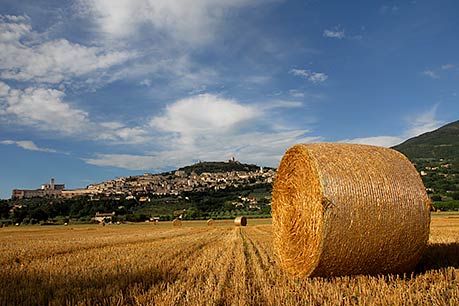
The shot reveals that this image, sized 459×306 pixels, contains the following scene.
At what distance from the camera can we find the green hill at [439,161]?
59781mm

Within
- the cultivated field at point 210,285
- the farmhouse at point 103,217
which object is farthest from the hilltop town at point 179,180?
the cultivated field at point 210,285

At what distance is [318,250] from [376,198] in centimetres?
133

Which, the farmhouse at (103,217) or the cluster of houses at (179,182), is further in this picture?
the cluster of houses at (179,182)

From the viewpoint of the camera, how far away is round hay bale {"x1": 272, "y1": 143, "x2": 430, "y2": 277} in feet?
21.8

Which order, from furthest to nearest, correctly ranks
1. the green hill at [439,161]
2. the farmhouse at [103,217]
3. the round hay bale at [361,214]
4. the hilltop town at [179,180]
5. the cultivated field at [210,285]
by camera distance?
the hilltop town at [179,180] < the farmhouse at [103,217] < the green hill at [439,161] < the round hay bale at [361,214] < the cultivated field at [210,285]

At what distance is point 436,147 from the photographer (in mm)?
117438

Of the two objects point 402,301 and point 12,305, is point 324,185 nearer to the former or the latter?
point 402,301

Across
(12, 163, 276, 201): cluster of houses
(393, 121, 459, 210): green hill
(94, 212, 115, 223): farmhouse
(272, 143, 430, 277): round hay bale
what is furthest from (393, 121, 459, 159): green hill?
(272, 143, 430, 277): round hay bale

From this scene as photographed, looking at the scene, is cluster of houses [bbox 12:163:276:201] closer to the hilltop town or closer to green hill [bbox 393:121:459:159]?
the hilltop town

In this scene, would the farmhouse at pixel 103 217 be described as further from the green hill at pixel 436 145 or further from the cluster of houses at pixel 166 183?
the green hill at pixel 436 145

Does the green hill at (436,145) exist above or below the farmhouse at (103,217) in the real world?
above

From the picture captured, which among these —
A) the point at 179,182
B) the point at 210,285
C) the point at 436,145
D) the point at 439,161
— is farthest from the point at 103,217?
the point at 436,145

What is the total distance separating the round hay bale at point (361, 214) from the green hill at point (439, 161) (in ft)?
86.3

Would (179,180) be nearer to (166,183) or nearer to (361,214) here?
(166,183)
